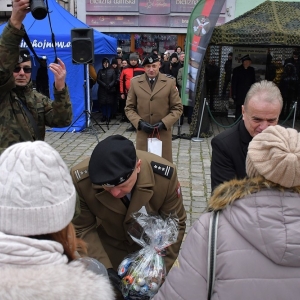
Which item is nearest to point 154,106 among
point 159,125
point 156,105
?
point 156,105

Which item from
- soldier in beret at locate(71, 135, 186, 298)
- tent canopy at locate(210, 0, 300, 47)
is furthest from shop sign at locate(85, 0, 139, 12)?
soldier in beret at locate(71, 135, 186, 298)

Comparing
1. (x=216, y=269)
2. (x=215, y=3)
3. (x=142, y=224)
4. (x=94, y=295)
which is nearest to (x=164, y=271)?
(x=142, y=224)

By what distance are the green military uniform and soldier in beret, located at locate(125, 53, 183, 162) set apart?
2632mm

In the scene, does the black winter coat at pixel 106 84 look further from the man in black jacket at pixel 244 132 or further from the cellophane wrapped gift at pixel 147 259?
the cellophane wrapped gift at pixel 147 259

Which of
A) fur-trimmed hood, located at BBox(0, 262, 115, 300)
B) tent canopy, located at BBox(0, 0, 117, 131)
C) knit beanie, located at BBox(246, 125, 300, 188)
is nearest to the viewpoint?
fur-trimmed hood, located at BBox(0, 262, 115, 300)

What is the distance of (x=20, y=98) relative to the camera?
3.03 meters

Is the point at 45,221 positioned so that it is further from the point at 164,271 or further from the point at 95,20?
the point at 95,20

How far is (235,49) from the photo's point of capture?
12.5m

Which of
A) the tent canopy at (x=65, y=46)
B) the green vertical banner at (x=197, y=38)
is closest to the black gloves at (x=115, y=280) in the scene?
the green vertical banner at (x=197, y=38)

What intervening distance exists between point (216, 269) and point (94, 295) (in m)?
0.46

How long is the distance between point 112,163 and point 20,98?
1.44 m

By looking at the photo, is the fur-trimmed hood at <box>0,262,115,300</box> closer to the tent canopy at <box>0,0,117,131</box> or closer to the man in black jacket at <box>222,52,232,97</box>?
the tent canopy at <box>0,0,117,131</box>

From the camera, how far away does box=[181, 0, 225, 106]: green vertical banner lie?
7.93m

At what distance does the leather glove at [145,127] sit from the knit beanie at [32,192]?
3.72m
